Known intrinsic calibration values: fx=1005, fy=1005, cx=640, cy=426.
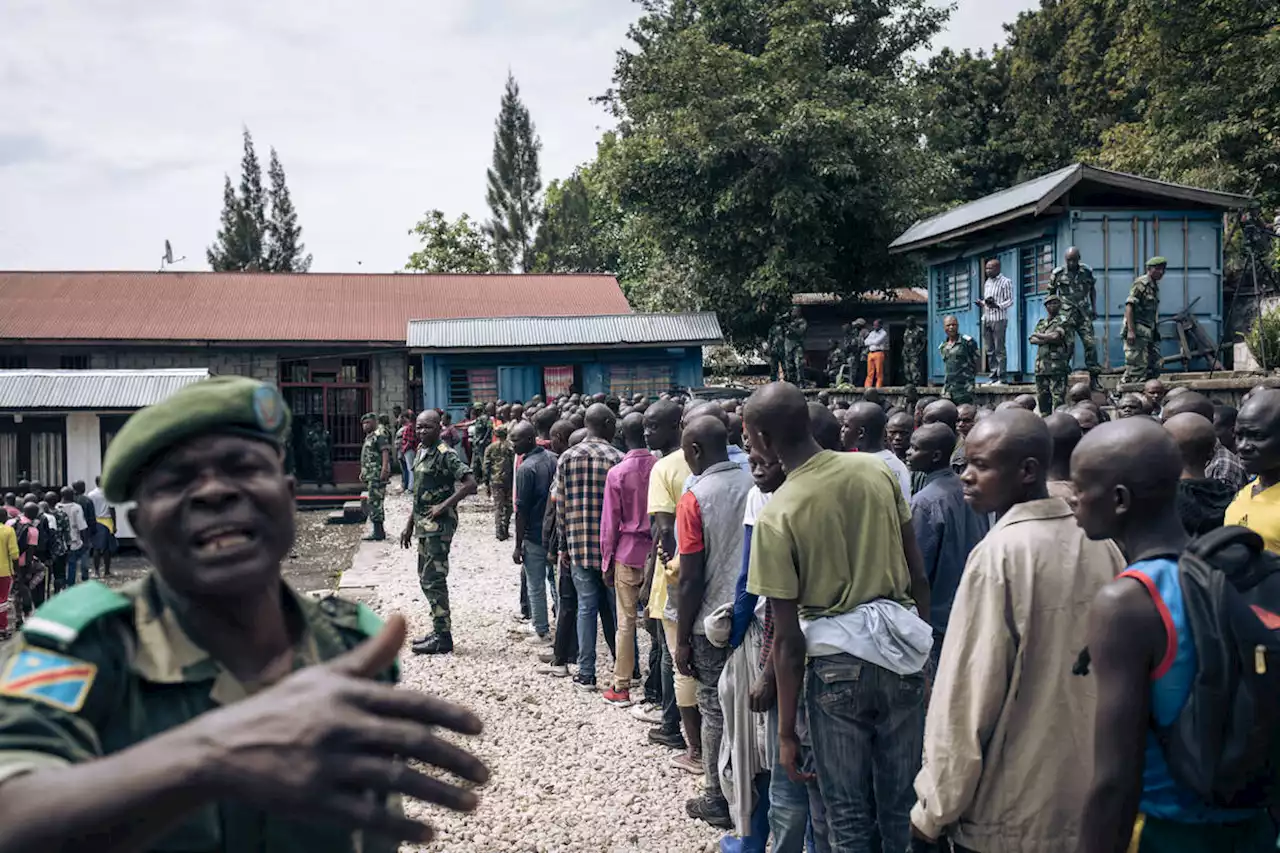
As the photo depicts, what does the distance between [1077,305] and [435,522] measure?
29.6 feet

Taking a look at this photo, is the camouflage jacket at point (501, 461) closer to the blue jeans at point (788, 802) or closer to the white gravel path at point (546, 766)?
the white gravel path at point (546, 766)

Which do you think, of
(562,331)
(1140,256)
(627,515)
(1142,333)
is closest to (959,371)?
(1142,333)

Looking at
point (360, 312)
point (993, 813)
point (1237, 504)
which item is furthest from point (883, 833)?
point (360, 312)

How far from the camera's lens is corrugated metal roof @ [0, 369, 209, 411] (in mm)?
17906

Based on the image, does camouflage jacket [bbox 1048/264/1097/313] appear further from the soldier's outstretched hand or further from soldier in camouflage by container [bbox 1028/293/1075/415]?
the soldier's outstretched hand

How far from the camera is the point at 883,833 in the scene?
3.66m

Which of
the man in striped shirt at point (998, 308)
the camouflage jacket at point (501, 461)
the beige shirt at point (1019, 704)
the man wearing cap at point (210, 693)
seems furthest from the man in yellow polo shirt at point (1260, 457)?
the man in striped shirt at point (998, 308)

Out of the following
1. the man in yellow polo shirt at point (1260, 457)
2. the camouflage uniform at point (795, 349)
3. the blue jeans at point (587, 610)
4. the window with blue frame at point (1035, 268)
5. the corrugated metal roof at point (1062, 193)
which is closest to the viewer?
the man in yellow polo shirt at point (1260, 457)

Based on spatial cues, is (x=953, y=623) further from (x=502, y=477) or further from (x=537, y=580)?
Answer: (x=502, y=477)

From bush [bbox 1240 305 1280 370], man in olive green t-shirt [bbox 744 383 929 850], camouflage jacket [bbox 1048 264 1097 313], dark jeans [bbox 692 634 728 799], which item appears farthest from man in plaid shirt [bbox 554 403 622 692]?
bush [bbox 1240 305 1280 370]

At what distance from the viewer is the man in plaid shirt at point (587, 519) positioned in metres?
7.73

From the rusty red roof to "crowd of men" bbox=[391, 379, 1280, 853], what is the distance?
21.8m

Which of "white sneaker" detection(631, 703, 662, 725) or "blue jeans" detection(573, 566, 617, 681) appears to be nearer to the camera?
"white sneaker" detection(631, 703, 662, 725)

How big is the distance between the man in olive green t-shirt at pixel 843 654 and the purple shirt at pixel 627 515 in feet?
11.4
